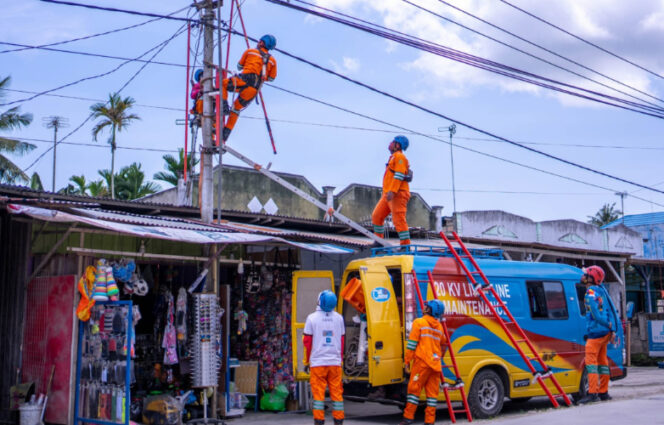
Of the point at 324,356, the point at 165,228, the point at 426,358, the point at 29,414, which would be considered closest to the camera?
the point at 324,356

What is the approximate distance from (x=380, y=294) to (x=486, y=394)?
2474mm

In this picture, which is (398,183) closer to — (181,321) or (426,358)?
(426,358)

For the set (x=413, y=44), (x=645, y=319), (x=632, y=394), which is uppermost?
(x=413, y=44)

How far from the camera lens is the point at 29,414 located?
33.0 feet

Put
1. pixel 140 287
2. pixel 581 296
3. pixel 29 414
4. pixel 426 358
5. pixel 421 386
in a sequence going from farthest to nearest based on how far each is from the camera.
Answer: pixel 581 296 < pixel 140 287 < pixel 421 386 < pixel 426 358 < pixel 29 414

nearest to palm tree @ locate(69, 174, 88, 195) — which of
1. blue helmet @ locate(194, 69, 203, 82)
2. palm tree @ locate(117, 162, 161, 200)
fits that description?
palm tree @ locate(117, 162, 161, 200)

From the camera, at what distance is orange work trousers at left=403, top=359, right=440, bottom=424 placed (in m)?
10.4

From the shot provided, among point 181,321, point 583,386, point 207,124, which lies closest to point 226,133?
point 207,124

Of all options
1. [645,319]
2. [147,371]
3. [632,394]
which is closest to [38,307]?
[147,371]

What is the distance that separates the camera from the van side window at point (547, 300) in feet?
40.8

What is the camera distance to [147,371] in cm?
1180

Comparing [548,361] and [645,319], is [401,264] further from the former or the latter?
[645,319]

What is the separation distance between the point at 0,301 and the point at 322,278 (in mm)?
4884

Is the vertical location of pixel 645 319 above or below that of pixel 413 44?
below
